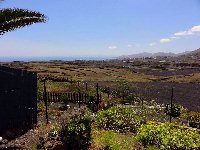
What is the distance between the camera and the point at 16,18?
15438 mm

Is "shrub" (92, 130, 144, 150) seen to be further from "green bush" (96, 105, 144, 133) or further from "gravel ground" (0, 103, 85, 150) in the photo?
"green bush" (96, 105, 144, 133)

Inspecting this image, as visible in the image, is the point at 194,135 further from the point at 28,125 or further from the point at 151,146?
the point at 28,125

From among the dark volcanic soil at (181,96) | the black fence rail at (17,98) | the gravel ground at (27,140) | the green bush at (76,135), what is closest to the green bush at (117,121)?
the gravel ground at (27,140)

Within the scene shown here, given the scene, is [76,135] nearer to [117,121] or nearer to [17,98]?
[117,121]

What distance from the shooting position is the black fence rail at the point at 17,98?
1647cm

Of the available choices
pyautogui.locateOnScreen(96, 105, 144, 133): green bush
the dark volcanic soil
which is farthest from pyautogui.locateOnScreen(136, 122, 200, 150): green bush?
the dark volcanic soil

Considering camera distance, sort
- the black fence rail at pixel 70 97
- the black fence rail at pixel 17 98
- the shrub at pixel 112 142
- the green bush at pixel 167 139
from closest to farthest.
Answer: the shrub at pixel 112 142, the green bush at pixel 167 139, the black fence rail at pixel 17 98, the black fence rail at pixel 70 97

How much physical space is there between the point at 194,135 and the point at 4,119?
8.17 metres

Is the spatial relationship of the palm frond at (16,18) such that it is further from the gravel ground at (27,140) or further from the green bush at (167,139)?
the green bush at (167,139)

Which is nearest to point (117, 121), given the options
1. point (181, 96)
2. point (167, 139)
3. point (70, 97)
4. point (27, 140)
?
point (27, 140)

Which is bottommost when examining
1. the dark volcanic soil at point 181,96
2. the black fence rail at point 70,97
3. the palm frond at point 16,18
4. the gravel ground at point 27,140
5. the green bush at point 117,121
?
the dark volcanic soil at point 181,96

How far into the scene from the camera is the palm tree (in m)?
14.9

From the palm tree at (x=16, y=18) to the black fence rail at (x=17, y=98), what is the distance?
204 cm

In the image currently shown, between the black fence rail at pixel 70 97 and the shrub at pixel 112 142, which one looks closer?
the shrub at pixel 112 142
